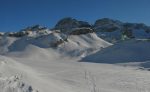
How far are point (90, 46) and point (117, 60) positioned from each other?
8049 mm

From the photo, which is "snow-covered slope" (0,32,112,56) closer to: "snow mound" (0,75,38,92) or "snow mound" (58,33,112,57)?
"snow mound" (58,33,112,57)

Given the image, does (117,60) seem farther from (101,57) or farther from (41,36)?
(41,36)

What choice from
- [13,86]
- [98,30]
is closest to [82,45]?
[13,86]

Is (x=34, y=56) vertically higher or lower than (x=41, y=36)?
lower

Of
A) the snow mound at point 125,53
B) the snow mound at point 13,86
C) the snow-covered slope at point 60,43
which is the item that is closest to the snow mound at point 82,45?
the snow-covered slope at point 60,43

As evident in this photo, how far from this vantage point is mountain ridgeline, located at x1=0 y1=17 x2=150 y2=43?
42.8 meters

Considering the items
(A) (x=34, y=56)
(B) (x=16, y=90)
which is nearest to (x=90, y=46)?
(A) (x=34, y=56)

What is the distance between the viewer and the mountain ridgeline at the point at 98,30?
4275cm

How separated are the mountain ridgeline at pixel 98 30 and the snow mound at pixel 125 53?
30.9 ft

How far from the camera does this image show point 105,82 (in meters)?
13.5

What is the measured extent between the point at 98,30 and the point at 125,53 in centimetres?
4979

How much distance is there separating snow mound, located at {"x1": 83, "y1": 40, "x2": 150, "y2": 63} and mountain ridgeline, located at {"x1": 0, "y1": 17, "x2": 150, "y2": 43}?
9.41 m

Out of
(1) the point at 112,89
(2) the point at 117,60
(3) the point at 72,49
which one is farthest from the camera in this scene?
(3) the point at 72,49

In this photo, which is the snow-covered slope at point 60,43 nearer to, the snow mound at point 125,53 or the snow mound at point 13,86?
the snow mound at point 125,53
